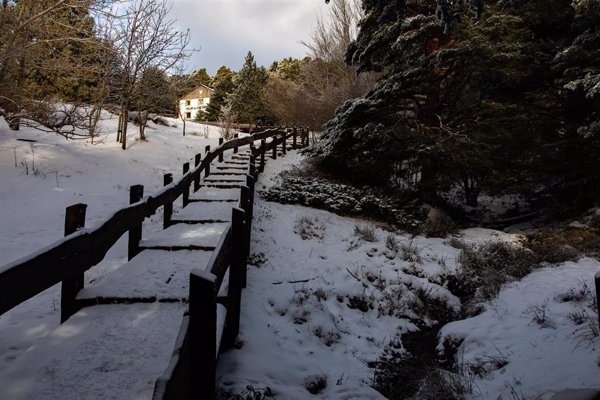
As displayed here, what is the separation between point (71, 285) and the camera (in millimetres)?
3459

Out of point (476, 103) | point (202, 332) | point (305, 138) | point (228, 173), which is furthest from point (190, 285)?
point (305, 138)

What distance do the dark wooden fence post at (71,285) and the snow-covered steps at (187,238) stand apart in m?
1.59

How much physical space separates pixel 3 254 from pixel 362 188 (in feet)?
34.0

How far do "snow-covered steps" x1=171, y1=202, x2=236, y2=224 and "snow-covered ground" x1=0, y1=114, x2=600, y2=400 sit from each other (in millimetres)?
999

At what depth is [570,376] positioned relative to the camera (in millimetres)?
3795

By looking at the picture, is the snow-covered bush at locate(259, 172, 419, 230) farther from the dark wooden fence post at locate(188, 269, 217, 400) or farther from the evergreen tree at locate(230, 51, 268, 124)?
the evergreen tree at locate(230, 51, 268, 124)

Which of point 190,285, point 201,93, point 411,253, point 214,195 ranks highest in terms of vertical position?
point 201,93

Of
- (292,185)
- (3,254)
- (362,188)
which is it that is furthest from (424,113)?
(3,254)

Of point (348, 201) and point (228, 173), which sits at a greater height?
point (228, 173)

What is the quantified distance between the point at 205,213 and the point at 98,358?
4886mm

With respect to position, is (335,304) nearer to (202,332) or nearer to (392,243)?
(392,243)

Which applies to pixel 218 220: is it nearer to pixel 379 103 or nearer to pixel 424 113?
pixel 379 103

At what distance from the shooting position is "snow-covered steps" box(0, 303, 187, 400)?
7.58ft

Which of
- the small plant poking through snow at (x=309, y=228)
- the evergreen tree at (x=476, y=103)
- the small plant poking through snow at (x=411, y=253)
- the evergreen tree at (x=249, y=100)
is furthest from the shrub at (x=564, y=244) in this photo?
the evergreen tree at (x=249, y=100)
